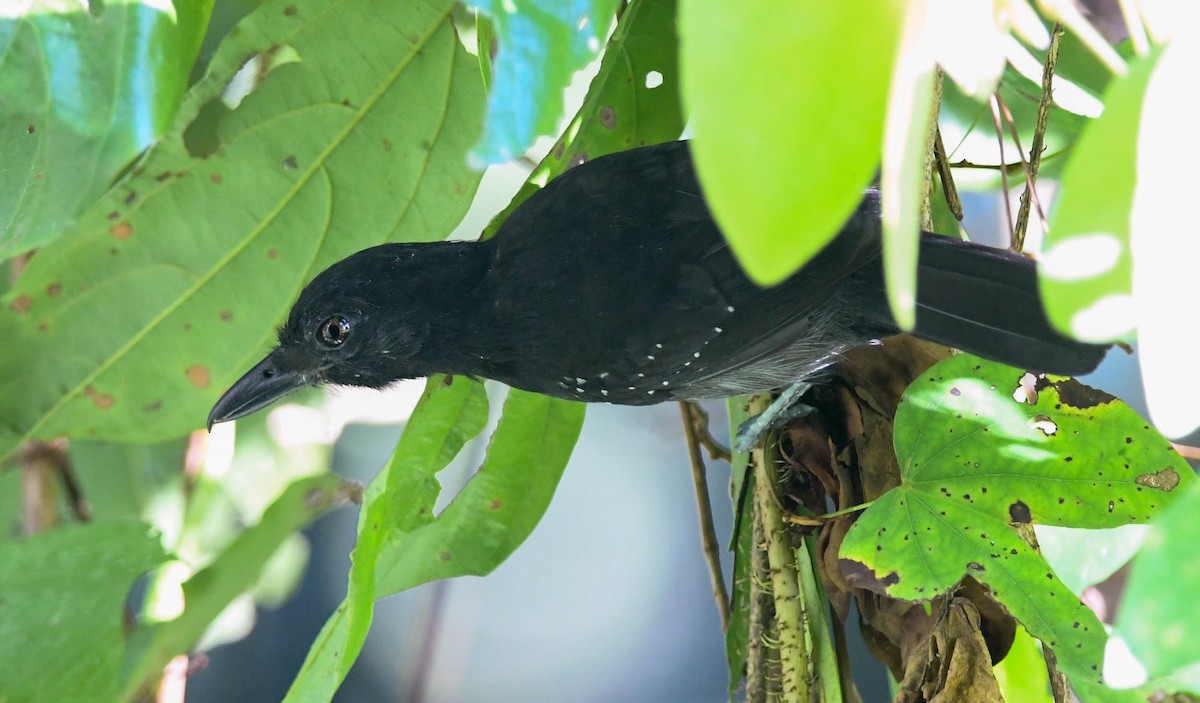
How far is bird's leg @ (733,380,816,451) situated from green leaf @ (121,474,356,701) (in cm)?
72

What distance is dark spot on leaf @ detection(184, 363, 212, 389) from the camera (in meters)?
1.48

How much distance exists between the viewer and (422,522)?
1350 millimetres

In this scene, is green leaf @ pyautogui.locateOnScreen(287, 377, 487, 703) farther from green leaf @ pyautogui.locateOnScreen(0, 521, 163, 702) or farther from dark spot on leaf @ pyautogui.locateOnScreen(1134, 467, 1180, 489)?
dark spot on leaf @ pyautogui.locateOnScreen(1134, 467, 1180, 489)

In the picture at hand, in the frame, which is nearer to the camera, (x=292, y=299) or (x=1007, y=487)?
(x=1007, y=487)

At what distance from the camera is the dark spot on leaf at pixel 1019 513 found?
3.70 feet

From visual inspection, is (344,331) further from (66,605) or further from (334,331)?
(66,605)

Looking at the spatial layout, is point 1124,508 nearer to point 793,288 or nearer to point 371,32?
point 793,288

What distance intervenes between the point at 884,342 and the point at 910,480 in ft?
1.15

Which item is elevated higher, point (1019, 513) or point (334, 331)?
point (334, 331)

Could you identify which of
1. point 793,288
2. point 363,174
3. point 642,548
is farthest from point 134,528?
point 642,548

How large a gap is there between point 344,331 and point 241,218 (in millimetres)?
223

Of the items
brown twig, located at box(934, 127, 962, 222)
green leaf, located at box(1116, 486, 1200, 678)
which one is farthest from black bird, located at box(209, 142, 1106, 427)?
green leaf, located at box(1116, 486, 1200, 678)

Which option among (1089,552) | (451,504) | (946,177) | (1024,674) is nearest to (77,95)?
(451,504)

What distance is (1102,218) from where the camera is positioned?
0.35 m
